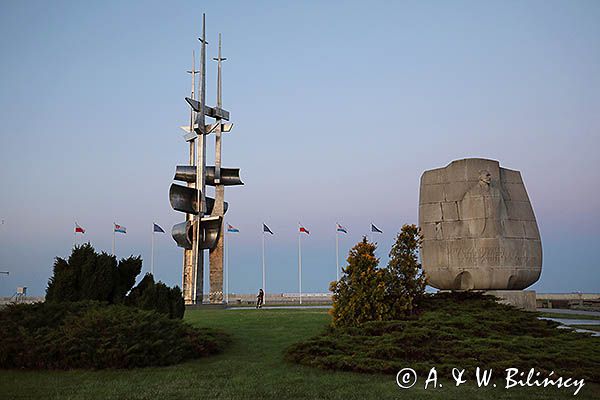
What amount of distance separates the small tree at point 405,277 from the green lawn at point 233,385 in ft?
11.0

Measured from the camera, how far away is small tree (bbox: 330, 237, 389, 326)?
12.9 m

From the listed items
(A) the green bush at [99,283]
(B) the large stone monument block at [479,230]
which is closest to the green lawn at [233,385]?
(A) the green bush at [99,283]

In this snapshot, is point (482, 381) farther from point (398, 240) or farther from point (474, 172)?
point (474, 172)

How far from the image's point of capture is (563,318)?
23.8 meters

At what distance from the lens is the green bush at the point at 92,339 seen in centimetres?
1050

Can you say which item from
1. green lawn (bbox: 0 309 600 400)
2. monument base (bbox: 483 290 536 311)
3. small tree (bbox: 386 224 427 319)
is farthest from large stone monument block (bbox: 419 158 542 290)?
green lawn (bbox: 0 309 600 400)

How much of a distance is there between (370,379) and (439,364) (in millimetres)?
1359

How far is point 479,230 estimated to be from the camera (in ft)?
62.4

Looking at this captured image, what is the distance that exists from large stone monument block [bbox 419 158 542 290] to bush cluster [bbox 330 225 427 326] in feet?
17.6

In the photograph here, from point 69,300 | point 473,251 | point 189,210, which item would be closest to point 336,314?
point 69,300

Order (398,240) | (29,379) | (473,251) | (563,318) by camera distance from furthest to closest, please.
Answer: (563,318) → (473,251) → (398,240) → (29,379)

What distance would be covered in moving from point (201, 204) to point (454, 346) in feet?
82.7

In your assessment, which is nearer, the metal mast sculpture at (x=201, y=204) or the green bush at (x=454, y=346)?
the green bush at (x=454, y=346)

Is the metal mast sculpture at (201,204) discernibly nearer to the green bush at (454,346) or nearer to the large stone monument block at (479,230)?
the large stone monument block at (479,230)
